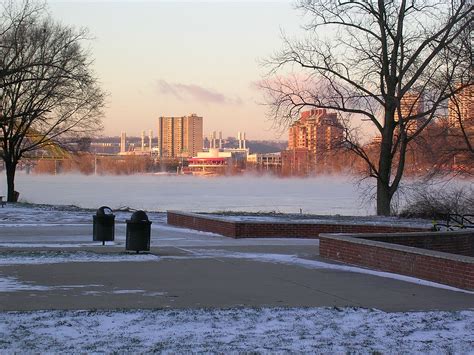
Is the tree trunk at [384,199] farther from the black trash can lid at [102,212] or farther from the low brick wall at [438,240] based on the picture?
the black trash can lid at [102,212]

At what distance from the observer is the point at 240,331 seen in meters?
6.77

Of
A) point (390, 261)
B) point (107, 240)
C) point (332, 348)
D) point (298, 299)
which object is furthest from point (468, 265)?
point (107, 240)

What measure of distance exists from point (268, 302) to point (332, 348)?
7.40ft

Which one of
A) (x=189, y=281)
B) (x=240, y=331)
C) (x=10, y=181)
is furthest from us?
(x=10, y=181)

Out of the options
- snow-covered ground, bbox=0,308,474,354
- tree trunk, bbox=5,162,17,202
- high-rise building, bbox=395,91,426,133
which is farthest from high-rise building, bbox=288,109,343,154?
snow-covered ground, bbox=0,308,474,354

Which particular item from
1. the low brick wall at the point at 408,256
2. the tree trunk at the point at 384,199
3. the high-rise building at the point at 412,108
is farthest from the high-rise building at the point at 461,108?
the low brick wall at the point at 408,256

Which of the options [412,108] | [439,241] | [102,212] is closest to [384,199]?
[412,108]

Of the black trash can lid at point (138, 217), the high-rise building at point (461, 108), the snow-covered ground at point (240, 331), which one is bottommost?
the snow-covered ground at point (240, 331)

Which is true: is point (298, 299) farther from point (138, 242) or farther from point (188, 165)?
point (188, 165)

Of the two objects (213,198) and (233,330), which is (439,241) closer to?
(233,330)

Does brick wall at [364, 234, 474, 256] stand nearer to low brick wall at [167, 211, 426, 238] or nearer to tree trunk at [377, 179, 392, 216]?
low brick wall at [167, 211, 426, 238]

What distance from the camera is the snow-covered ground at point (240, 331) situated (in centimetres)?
618

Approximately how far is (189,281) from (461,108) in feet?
81.2

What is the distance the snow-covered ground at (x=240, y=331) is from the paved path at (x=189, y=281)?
58 cm
